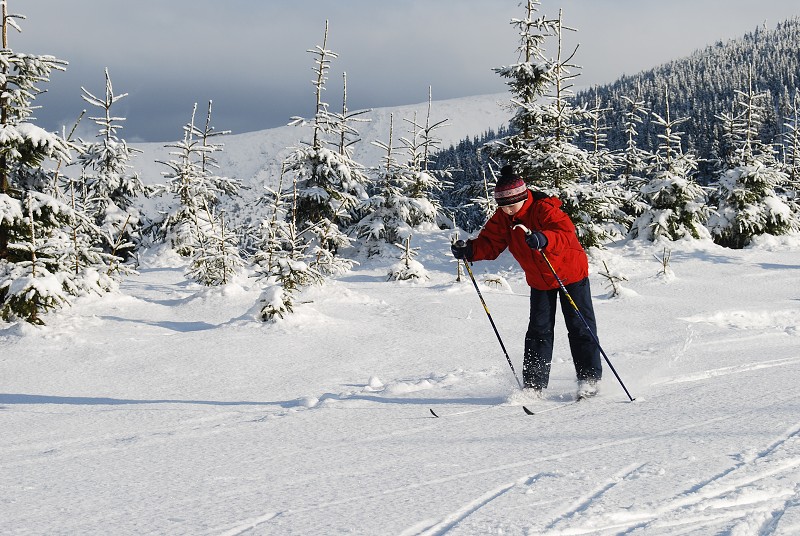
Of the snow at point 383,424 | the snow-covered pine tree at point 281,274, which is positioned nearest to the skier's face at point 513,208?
the snow at point 383,424

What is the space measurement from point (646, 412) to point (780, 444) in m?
1.09

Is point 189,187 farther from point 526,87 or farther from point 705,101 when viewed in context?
point 705,101

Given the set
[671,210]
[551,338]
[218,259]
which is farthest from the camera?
[671,210]

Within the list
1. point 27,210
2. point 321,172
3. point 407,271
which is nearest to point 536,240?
point 27,210

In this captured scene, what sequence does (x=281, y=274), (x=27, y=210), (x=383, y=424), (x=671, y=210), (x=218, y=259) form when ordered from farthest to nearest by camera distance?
(x=671, y=210) → (x=218, y=259) → (x=281, y=274) → (x=27, y=210) → (x=383, y=424)

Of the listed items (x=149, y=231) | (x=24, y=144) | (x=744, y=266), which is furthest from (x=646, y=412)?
(x=149, y=231)

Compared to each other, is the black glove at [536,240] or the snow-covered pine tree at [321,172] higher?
the snow-covered pine tree at [321,172]

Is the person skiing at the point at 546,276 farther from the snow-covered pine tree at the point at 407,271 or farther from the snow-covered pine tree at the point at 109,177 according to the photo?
the snow-covered pine tree at the point at 109,177

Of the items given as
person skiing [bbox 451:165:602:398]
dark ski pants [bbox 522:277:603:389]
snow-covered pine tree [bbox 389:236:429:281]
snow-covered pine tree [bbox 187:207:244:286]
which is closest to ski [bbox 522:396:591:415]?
person skiing [bbox 451:165:602:398]

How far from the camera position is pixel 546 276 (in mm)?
4734

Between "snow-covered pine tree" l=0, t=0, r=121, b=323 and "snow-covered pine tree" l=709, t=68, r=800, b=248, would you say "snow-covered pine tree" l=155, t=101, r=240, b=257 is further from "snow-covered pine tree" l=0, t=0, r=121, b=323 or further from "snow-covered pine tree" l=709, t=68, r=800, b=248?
"snow-covered pine tree" l=709, t=68, r=800, b=248

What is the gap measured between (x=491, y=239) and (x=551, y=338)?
101 cm

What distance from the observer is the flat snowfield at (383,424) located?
7.08 feet

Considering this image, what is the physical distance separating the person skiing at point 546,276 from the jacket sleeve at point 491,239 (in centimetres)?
8
